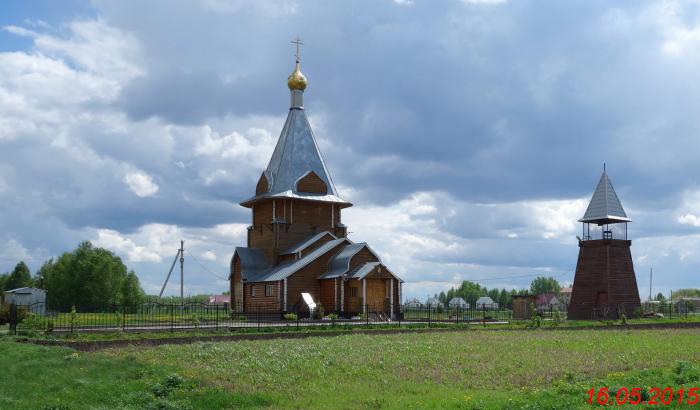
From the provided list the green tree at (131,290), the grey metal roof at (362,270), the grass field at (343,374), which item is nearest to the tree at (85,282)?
the green tree at (131,290)

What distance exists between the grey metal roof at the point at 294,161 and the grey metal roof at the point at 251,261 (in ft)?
10.7

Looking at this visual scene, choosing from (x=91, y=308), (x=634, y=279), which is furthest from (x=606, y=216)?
(x=91, y=308)

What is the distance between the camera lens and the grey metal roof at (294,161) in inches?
1654

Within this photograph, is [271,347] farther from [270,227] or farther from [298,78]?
[298,78]

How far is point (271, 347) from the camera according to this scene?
17938 millimetres

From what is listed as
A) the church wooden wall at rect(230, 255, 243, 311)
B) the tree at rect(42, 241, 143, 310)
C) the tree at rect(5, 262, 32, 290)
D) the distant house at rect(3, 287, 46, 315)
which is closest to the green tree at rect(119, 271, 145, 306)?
the tree at rect(42, 241, 143, 310)

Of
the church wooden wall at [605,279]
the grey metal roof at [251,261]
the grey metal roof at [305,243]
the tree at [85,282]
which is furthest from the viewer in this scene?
the tree at [85,282]

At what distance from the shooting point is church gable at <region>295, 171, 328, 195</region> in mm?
41781

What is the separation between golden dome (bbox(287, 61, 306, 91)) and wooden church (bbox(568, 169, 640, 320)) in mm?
19162

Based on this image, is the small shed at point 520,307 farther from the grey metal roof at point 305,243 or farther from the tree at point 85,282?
the tree at point 85,282

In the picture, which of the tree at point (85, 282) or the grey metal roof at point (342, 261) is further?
the tree at point (85, 282)

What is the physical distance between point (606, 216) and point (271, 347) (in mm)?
27532

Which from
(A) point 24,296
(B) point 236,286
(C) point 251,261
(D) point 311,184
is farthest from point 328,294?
(A) point 24,296

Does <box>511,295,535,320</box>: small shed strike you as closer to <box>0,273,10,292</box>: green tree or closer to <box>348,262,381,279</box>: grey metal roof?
<box>348,262,381,279</box>: grey metal roof
